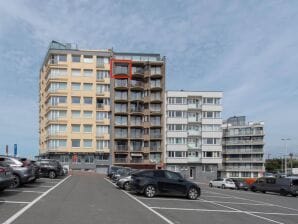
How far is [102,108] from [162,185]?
7095 cm

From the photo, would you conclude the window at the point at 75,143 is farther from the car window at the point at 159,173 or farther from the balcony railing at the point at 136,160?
the car window at the point at 159,173

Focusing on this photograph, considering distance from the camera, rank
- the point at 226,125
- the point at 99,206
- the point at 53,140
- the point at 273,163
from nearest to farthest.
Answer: the point at 99,206 → the point at 53,140 → the point at 226,125 → the point at 273,163

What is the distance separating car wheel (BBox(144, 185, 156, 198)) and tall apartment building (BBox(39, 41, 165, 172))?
67.8 metres

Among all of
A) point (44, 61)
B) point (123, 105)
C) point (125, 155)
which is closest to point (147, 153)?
point (125, 155)

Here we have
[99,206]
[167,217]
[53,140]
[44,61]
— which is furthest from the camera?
[44,61]

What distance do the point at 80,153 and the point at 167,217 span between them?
7816cm

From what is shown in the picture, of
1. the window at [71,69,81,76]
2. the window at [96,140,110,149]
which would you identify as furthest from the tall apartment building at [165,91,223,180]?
the window at [71,69,81,76]

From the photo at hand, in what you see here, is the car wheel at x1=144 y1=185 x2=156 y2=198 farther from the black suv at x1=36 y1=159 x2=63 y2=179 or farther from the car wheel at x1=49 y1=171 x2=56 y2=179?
the car wheel at x1=49 y1=171 x2=56 y2=179

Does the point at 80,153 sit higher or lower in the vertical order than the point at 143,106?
lower

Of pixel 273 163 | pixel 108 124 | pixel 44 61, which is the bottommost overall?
pixel 273 163

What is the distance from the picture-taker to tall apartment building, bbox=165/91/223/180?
316 feet

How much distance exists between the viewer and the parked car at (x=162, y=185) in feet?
77.9

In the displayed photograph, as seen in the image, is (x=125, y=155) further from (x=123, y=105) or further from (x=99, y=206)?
(x=99, y=206)

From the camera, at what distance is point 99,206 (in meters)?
17.2
